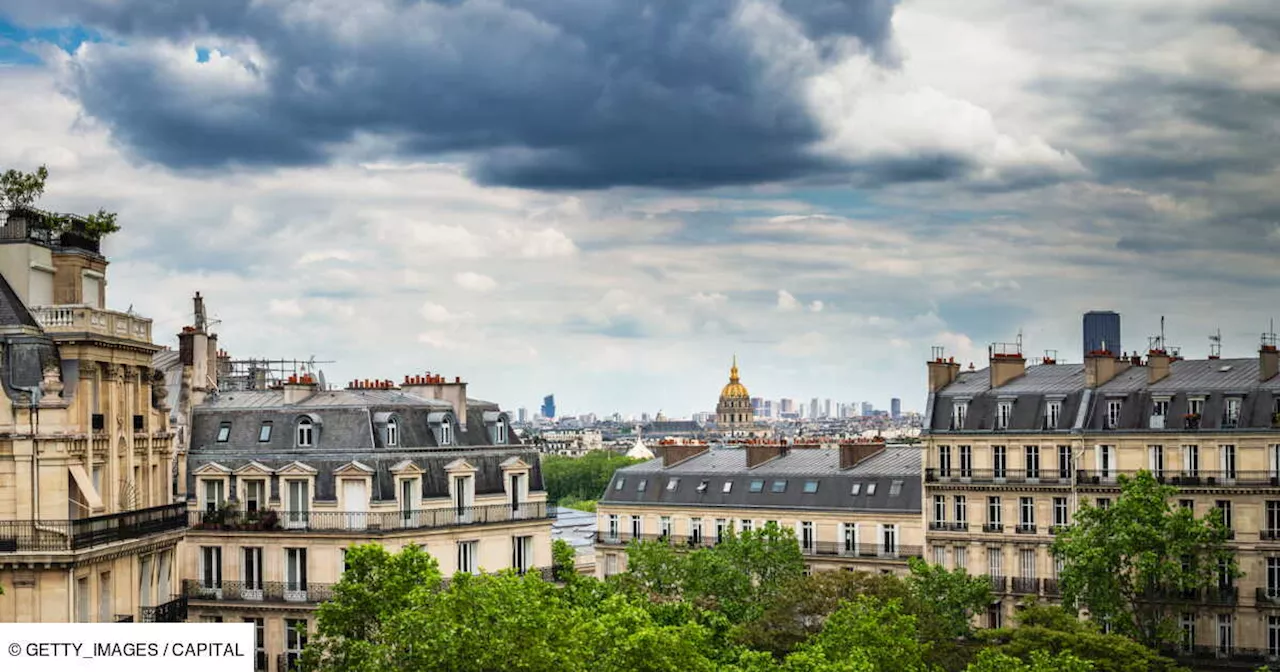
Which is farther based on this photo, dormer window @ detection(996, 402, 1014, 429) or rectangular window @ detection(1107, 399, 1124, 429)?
dormer window @ detection(996, 402, 1014, 429)

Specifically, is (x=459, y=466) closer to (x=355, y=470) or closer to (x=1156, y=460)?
(x=355, y=470)

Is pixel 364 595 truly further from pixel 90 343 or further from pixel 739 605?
pixel 739 605

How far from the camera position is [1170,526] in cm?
6750

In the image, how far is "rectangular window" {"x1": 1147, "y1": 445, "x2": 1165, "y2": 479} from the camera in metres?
74.2

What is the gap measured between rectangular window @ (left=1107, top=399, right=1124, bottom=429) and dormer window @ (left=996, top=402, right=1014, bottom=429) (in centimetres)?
448

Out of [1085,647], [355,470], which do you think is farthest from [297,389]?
[1085,647]

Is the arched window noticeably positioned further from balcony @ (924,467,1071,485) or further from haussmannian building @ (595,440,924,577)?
balcony @ (924,467,1071,485)

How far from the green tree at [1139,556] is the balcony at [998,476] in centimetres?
733

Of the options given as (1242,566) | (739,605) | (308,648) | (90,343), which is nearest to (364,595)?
(308,648)

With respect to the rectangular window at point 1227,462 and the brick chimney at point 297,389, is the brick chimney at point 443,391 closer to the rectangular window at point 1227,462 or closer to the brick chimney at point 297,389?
the brick chimney at point 297,389

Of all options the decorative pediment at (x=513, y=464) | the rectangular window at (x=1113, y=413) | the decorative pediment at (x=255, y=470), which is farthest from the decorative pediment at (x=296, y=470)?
the rectangular window at (x=1113, y=413)

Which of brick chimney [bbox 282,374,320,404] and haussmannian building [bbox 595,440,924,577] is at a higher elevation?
brick chimney [bbox 282,374,320,404]

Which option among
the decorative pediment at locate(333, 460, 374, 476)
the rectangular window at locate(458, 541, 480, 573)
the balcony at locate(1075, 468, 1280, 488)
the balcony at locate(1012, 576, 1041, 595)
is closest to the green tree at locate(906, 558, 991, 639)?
the balcony at locate(1012, 576, 1041, 595)

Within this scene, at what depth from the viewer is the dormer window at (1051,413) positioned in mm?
77750
